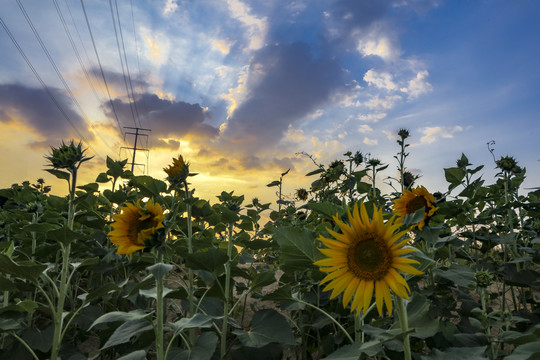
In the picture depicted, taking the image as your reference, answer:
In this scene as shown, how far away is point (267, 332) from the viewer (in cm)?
146

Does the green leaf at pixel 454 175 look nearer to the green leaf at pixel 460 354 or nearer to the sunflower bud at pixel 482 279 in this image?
the sunflower bud at pixel 482 279

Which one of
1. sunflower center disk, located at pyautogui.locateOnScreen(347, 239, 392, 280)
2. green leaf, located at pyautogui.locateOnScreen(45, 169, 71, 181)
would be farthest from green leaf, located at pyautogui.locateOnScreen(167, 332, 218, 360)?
green leaf, located at pyautogui.locateOnScreen(45, 169, 71, 181)

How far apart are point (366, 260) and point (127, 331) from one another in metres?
0.91

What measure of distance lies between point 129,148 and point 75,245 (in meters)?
30.6

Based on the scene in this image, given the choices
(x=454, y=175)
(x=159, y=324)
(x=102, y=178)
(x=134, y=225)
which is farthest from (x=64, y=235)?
(x=454, y=175)

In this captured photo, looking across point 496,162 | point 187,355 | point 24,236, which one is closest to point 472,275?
point 187,355

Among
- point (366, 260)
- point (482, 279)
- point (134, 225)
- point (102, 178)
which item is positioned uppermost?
point (102, 178)

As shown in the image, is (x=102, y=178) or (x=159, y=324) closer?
(x=159, y=324)

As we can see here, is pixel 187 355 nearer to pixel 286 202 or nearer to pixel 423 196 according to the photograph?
pixel 423 196

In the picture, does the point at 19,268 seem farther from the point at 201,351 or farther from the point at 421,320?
the point at 421,320

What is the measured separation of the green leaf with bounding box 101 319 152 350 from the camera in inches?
50.1

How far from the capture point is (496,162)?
276 centimetres

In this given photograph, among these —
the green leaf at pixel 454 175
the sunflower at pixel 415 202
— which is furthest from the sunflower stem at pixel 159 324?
the green leaf at pixel 454 175

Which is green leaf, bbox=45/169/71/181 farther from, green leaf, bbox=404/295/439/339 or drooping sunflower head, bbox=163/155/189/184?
green leaf, bbox=404/295/439/339
